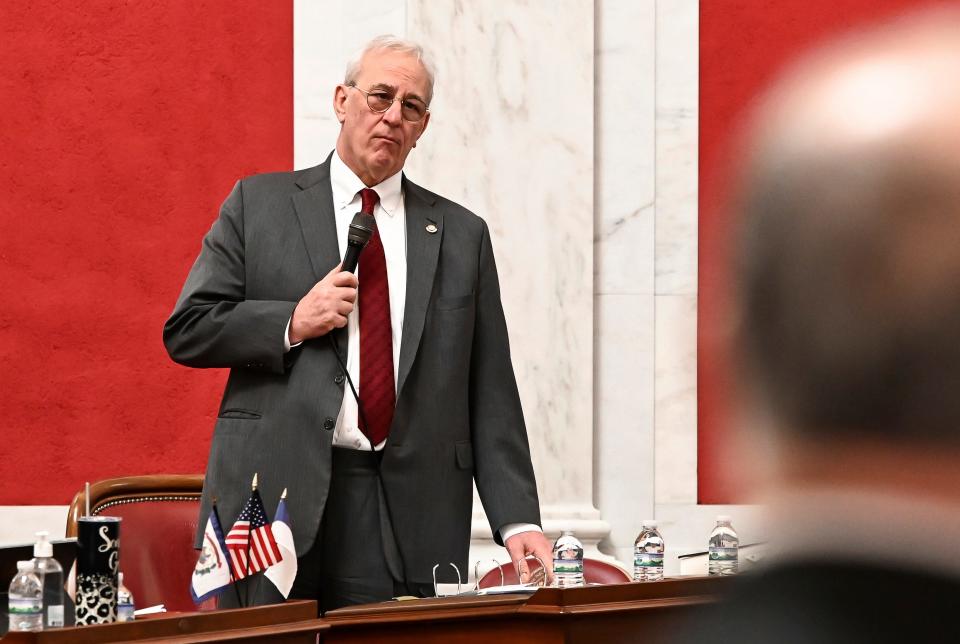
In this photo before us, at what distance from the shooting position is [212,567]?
2270mm

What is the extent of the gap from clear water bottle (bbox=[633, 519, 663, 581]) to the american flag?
2.31ft

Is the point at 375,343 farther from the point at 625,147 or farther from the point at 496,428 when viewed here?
the point at 625,147

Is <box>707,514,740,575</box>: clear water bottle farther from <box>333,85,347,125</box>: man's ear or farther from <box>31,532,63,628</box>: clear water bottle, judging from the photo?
<box>333,85,347,125</box>: man's ear

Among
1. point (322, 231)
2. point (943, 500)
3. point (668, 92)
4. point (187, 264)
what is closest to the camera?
point (943, 500)

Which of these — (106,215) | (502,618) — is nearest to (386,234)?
(502,618)

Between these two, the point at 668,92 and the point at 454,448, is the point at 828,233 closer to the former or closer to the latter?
the point at 454,448

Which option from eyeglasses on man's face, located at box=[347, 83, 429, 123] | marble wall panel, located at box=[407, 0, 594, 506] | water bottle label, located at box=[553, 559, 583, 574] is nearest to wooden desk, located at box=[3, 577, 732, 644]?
water bottle label, located at box=[553, 559, 583, 574]

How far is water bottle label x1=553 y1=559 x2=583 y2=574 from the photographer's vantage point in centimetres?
254

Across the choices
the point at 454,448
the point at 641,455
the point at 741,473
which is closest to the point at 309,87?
the point at 641,455

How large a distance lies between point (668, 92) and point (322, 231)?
7.59 feet

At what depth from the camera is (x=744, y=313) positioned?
0.58 metres

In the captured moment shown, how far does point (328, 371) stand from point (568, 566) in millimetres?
613

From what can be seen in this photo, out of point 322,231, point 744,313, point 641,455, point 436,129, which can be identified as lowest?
point 641,455

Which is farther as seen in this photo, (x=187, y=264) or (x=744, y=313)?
(x=187, y=264)
